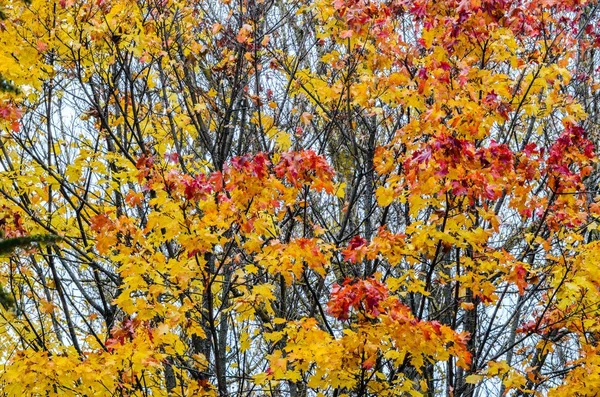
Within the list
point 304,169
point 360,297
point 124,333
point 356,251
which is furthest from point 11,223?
point 360,297

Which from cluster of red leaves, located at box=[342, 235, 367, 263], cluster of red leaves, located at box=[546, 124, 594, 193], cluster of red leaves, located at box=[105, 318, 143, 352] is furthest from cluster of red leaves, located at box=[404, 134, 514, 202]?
cluster of red leaves, located at box=[105, 318, 143, 352]

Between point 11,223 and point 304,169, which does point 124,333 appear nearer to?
point 11,223

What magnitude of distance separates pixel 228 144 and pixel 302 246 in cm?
189

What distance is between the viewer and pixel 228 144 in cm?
606

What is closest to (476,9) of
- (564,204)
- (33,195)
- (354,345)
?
(564,204)

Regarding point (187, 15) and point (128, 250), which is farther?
point (187, 15)

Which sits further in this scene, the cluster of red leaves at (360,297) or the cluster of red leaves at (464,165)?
the cluster of red leaves at (464,165)

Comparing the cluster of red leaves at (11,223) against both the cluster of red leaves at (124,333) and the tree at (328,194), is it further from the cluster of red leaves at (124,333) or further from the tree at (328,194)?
the cluster of red leaves at (124,333)

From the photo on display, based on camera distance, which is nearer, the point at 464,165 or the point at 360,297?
the point at 360,297

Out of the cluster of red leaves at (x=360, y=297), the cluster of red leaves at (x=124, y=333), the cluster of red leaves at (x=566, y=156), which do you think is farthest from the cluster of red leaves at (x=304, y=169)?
the cluster of red leaves at (x=566, y=156)

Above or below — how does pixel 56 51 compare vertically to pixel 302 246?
above

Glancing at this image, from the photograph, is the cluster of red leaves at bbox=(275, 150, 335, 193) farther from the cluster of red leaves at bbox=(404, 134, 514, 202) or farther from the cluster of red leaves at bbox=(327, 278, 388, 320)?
the cluster of red leaves at bbox=(327, 278, 388, 320)

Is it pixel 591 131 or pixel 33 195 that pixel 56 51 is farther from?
pixel 591 131

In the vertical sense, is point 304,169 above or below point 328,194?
below
